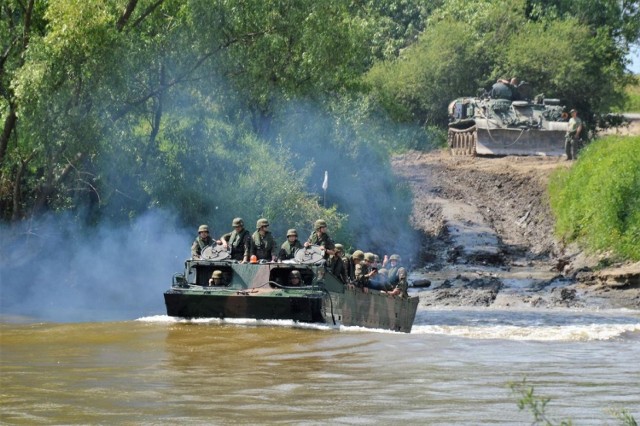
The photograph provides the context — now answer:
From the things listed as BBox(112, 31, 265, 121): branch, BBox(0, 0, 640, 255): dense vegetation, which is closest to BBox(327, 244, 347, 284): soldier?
BBox(0, 0, 640, 255): dense vegetation

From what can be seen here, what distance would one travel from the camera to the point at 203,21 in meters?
28.4

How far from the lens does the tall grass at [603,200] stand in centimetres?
3334

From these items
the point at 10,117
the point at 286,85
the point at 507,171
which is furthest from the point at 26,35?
the point at 507,171

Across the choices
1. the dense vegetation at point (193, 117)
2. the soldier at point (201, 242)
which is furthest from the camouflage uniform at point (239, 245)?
the dense vegetation at point (193, 117)

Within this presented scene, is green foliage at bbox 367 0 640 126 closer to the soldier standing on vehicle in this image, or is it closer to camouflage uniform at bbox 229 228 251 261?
the soldier standing on vehicle

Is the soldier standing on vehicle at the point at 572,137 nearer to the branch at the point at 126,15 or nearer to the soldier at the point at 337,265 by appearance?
the branch at the point at 126,15

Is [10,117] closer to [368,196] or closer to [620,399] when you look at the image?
[368,196]

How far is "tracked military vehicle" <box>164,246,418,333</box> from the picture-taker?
22484 mm

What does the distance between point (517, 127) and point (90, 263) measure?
68.3ft

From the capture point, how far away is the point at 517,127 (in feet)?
153

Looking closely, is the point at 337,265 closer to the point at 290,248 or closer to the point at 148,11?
the point at 290,248

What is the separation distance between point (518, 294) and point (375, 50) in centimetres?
2930

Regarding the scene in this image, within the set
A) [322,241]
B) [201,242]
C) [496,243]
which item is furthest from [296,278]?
[496,243]

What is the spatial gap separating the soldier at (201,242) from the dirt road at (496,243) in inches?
178
